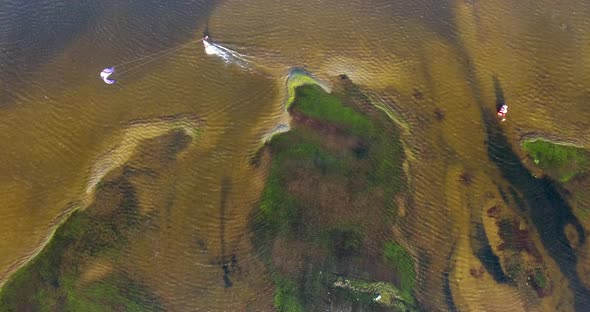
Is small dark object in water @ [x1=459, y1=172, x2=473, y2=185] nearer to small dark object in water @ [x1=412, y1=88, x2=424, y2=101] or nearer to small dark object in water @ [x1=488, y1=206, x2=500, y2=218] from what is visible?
small dark object in water @ [x1=488, y1=206, x2=500, y2=218]

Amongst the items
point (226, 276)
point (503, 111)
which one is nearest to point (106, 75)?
point (226, 276)

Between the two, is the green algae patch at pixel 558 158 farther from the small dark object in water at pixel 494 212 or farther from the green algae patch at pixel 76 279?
Result: the green algae patch at pixel 76 279

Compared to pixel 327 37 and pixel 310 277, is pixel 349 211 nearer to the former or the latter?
pixel 310 277

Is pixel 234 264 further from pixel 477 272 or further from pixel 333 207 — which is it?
pixel 477 272

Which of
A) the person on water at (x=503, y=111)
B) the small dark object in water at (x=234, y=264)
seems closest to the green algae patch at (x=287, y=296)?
the small dark object in water at (x=234, y=264)

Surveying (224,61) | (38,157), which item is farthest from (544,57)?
(38,157)
